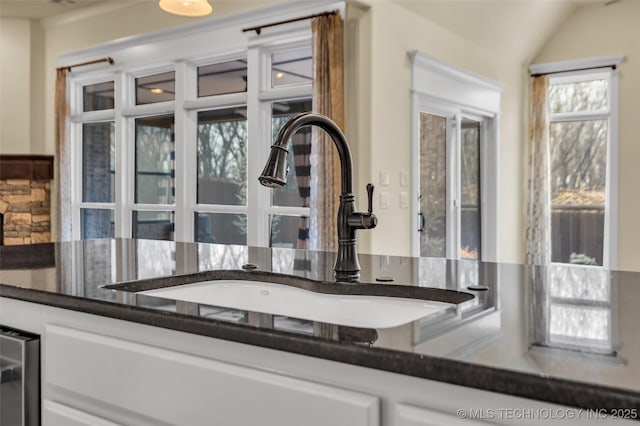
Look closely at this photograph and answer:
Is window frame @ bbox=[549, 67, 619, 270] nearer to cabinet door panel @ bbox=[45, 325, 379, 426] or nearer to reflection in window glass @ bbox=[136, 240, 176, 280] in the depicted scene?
reflection in window glass @ bbox=[136, 240, 176, 280]

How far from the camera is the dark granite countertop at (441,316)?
70 centimetres

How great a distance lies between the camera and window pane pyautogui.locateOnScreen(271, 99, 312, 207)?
4457mm

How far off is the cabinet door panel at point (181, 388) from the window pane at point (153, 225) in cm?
431

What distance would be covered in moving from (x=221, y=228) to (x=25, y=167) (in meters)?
2.53

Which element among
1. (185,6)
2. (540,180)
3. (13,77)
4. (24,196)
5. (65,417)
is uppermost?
(13,77)

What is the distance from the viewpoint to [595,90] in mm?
5992

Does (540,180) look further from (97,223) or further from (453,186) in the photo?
(97,223)

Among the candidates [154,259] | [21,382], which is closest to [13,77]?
[154,259]

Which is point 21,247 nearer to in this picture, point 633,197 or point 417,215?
point 417,215

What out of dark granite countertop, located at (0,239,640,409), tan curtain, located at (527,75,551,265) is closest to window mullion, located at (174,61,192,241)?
→ dark granite countertop, located at (0,239,640,409)

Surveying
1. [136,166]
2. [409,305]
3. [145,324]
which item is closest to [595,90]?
[136,166]

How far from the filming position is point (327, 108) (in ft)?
13.3

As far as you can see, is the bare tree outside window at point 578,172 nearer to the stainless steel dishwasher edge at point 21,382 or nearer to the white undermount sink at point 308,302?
the white undermount sink at point 308,302

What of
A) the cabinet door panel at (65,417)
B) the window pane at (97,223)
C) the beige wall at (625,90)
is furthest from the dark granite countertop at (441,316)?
the beige wall at (625,90)
